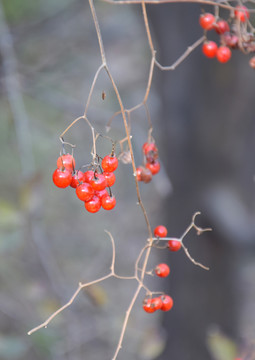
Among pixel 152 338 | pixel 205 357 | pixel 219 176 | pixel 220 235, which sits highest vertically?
pixel 219 176

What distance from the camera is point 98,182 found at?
2.85 feet

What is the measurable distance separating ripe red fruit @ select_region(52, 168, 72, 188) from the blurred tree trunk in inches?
34.1

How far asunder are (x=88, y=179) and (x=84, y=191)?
3cm

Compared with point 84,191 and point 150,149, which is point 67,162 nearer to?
point 84,191

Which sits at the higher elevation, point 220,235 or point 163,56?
point 163,56

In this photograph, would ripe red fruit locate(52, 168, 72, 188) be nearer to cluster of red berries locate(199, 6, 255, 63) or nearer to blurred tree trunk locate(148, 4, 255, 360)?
cluster of red berries locate(199, 6, 255, 63)

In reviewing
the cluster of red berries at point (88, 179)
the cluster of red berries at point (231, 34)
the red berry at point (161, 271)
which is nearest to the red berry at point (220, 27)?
the cluster of red berries at point (231, 34)

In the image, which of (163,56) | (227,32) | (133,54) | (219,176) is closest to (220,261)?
(219,176)

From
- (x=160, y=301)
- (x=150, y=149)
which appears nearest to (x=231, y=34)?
(x=150, y=149)

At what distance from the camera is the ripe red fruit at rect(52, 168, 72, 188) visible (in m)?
0.85

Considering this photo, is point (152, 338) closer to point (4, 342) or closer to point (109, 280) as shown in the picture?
point (4, 342)

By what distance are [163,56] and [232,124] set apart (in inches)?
14.4

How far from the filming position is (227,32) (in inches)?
43.3

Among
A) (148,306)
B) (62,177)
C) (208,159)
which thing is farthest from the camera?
(208,159)
